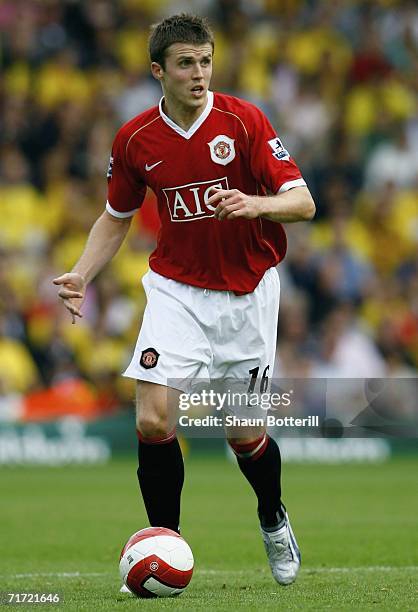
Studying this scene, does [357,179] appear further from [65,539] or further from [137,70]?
[65,539]

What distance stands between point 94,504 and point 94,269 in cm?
484

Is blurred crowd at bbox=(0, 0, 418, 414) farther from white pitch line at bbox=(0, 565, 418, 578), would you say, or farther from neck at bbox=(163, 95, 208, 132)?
neck at bbox=(163, 95, 208, 132)

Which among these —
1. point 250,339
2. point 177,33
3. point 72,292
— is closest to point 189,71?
point 177,33

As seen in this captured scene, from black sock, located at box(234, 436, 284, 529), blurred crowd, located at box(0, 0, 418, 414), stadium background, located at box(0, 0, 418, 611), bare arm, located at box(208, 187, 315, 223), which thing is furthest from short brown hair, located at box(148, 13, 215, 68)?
blurred crowd, located at box(0, 0, 418, 414)

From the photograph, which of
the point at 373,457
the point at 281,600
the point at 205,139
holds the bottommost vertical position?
the point at 373,457

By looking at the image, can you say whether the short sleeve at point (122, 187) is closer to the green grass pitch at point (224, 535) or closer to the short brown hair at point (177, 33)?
the short brown hair at point (177, 33)

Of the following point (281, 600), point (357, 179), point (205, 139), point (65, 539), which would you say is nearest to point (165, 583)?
point (281, 600)

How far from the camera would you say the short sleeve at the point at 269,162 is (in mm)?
6516

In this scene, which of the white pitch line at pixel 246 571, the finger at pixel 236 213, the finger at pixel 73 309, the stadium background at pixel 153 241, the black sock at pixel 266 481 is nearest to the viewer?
the finger at pixel 236 213

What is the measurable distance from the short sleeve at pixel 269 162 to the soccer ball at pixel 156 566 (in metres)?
1.82

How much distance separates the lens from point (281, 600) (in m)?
6.10

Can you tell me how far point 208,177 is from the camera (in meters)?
6.62

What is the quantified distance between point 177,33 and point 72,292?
140 cm

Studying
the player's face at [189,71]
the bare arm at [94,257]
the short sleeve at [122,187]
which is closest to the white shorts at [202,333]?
the bare arm at [94,257]
